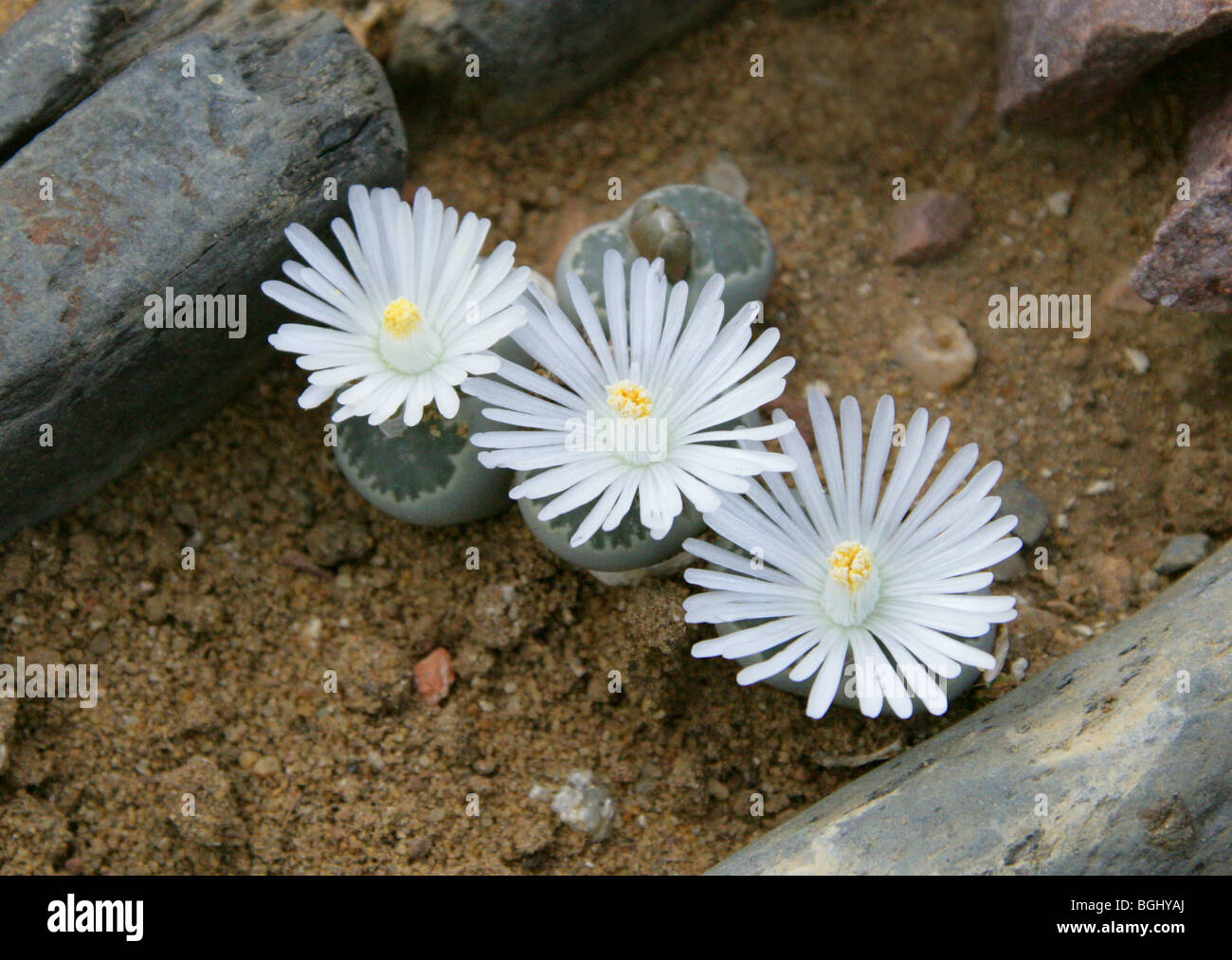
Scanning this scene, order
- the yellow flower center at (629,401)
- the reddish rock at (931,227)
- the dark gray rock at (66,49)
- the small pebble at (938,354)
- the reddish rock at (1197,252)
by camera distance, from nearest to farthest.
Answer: the yellow flower center at (629,401) → the reddish rock at (1197,252) → the dark gray rock at (66,49) → the small pebble at (938,354) → the reddish rock at (931,227)

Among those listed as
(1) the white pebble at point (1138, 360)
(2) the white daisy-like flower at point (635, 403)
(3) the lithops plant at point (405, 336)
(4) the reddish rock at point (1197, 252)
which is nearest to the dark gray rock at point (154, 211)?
(3) the lithops plant at point (405, 336)

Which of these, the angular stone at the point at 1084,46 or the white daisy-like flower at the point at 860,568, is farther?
the angular stone at the point at 1084,46

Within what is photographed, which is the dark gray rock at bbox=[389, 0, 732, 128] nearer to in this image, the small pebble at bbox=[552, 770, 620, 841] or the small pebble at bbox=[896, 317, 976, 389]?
the small pebble at bbox=[896, 317, 976, 389]

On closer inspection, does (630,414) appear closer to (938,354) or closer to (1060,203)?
(938,354)

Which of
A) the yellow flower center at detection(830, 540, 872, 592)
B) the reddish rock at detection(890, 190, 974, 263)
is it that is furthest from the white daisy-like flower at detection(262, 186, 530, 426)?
the reddish rock at detection(890, 190, 974, 263)

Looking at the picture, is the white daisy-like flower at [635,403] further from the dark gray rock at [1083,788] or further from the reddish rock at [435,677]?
the dark gray rock at [1083,788]

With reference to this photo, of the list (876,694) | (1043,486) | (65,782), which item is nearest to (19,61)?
(65,782)

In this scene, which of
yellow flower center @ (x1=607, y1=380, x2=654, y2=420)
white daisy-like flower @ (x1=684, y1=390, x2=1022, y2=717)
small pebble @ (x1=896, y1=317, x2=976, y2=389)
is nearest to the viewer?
white daisy-like flower @ (x1=684, y1=390, x2=1022, y2=717)
